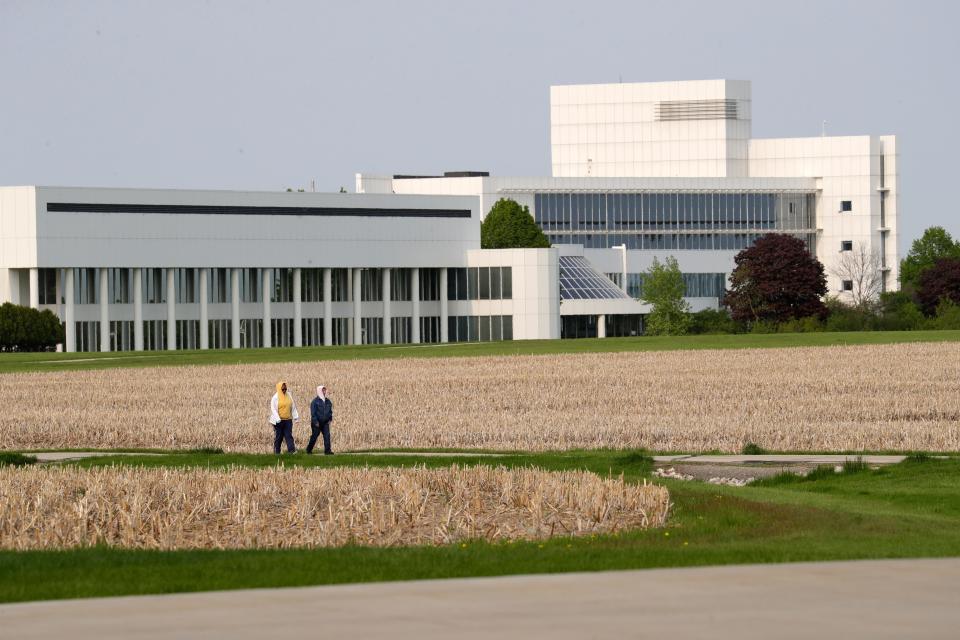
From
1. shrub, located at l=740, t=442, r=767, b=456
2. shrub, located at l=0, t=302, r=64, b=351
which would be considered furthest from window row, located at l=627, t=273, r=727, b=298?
shrub, located at l=740, t=442, r=767, b=456

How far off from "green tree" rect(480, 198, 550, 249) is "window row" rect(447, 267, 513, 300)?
6.61 m

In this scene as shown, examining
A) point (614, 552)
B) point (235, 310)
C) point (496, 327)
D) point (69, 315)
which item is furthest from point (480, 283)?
point (614, 552)

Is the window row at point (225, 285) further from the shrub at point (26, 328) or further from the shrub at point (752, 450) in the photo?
the shrub at point (752, 450)

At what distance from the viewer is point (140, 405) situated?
176 feet

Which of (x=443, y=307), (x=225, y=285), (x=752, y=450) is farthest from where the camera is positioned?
(x=443, y=307)

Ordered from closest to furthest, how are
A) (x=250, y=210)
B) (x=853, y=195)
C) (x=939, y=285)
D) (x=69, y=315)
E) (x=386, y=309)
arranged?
1. (x=69, y=315)
2. (x=250, y=210)
3. (x=386, y=309)
4. (x=939, y=285)
5. (x=853, y=195)

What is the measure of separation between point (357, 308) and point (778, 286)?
93.2ft

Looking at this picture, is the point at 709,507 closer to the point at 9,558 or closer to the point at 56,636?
the point at 9,558

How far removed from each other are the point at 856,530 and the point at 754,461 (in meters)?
11.9

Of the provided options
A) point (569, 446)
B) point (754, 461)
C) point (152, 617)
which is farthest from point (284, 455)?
point (152, 617)

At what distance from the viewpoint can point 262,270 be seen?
389 ft

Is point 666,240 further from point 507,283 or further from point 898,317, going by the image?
point 898,317

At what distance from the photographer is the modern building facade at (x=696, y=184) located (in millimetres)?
154125

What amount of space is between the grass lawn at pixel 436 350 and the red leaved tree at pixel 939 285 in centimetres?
4244
